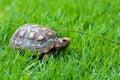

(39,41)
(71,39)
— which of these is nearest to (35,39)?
(39,41)

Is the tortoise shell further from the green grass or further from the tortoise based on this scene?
the green grass

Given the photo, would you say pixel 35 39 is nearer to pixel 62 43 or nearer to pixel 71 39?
pixel 62 43

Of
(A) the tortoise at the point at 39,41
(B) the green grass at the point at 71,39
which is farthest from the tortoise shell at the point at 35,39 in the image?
(B) the green grass at the point at 71,39

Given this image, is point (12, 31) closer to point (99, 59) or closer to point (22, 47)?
point (22, 47)

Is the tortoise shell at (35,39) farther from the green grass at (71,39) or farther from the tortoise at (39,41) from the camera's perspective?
the green grass at (71,39)

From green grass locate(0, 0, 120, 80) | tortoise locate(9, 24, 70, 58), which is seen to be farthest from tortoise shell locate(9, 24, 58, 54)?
green grass locate(0, 0, 120, 80)

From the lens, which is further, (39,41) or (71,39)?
(71,39)

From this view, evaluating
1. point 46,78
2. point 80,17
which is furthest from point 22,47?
point 80,17
